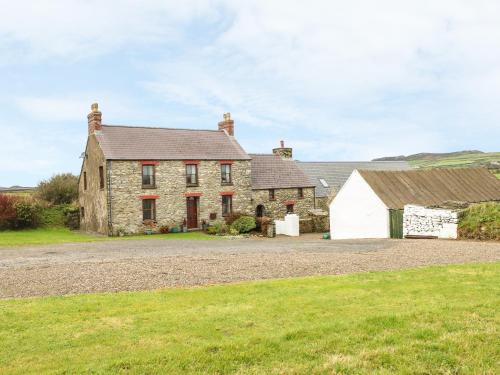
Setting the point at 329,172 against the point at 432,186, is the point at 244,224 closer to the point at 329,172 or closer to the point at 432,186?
the point at 432,186

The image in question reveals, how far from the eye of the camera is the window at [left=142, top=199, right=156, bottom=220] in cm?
3859

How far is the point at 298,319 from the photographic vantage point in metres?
8.42

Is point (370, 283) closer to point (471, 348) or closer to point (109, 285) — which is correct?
point (471, 348)

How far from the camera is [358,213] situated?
32344 millimetres

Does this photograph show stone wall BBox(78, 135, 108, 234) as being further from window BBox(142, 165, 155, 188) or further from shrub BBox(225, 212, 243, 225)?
shrub BBox(225, 212, 243, 225)

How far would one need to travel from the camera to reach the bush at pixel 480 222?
24.7 metres

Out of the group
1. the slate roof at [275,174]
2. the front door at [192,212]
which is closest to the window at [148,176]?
the front door at [192,212]

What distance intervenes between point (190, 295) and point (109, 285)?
9.86 feet

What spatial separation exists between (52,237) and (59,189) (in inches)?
499

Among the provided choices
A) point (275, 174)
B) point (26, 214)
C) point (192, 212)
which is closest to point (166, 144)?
point (192, 212)

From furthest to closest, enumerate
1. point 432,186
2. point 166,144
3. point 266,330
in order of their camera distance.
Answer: point 166,144
point 432,186
point 266,330

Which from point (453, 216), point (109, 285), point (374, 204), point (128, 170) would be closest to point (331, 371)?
point (109, 285)

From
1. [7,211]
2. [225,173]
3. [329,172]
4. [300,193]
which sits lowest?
[7,211]

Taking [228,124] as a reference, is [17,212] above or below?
below
